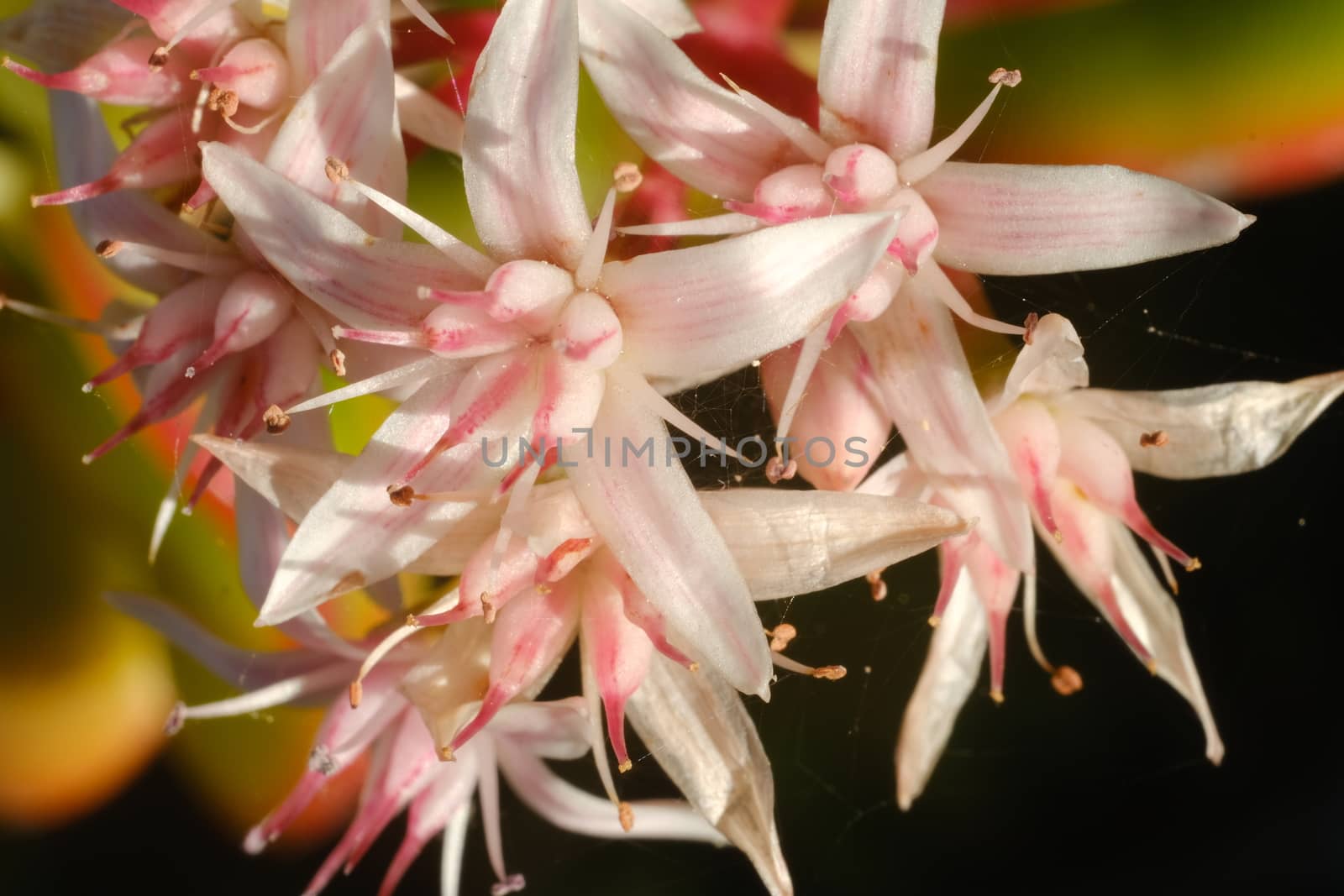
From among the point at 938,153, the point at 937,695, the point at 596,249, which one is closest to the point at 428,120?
the point at 596,249

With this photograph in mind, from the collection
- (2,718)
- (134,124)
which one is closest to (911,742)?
(134,124)

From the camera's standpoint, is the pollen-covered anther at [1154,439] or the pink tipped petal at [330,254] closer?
the pink tipped petal at [330,254]

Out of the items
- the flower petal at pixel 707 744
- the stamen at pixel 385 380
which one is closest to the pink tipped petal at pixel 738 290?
the stamen at pixel 385 380

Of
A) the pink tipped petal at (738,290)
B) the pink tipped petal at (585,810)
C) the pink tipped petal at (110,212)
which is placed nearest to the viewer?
the pink tipped petal at (738,290)

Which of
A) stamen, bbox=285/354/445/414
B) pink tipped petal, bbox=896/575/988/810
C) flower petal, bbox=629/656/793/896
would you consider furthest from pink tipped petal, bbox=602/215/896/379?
pink tipped petal, bbox=896/575/988/810

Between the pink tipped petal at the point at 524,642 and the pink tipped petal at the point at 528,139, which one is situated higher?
the pink tipped petal at the point at 528,139

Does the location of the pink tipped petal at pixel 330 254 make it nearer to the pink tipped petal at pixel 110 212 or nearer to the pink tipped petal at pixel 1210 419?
the pink tipped petal at pixel 110 212

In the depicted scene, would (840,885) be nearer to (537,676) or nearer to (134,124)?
(537,676)
